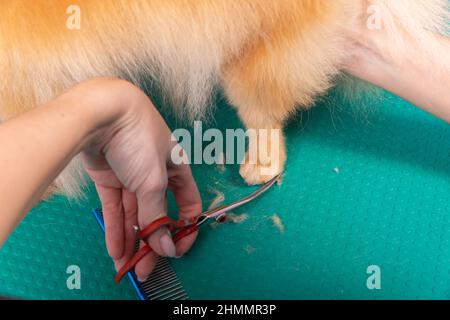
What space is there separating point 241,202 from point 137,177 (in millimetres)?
277

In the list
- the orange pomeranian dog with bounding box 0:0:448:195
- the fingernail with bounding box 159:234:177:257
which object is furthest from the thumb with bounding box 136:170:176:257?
the orange pomeranian dog with bounding box 0:0:448:195

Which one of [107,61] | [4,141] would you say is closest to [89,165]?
[107,61]

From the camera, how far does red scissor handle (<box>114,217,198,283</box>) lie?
26.4 inches

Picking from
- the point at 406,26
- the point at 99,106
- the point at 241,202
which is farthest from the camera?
the point at 241,202

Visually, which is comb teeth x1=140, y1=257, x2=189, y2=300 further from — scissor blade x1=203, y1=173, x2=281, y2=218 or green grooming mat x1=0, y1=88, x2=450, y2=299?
scissor blade x1=203, y1=173, x2=281, y2=218

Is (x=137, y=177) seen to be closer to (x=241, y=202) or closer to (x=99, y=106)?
(x=99, y=106)

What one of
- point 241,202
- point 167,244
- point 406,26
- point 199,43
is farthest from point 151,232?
point 406,26

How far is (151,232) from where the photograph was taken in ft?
2.21

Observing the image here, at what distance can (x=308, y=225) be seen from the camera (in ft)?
2.74

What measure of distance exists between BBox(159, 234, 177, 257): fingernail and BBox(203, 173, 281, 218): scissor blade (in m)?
0.09

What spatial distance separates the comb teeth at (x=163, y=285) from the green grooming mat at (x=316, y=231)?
2 cm

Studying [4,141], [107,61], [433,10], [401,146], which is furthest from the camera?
[401,146]
